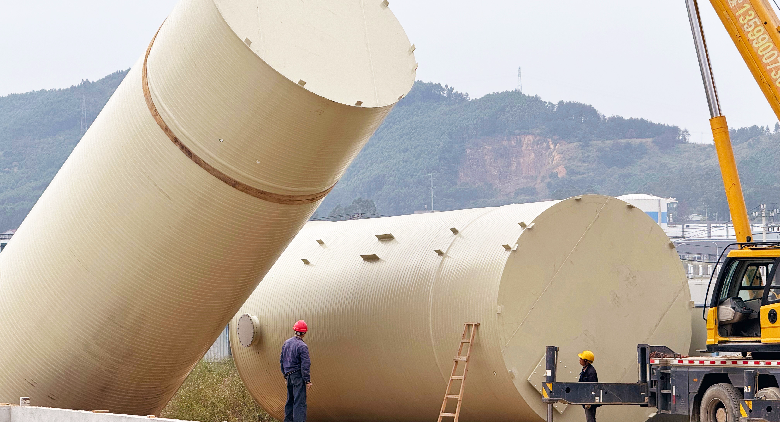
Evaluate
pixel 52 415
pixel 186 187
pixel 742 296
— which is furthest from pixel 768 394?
pixel 52 415

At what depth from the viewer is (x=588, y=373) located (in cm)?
1309

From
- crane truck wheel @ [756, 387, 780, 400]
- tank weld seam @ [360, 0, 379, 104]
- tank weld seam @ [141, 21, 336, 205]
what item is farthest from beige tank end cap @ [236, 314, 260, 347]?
crane truck wheel @ [756, 387, 780, 400]

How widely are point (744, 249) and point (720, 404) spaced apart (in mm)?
2005

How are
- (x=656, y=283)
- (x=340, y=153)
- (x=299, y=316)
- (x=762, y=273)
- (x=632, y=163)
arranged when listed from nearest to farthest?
(x=340, y=153), (x=762, y=273), (x=656, y=283), (x=299, y=316), (x=632, y=163)

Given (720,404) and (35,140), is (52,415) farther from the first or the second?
(35,140)

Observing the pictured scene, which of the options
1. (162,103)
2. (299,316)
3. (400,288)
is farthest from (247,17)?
(299,316)

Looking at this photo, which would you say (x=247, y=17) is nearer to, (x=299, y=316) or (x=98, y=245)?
(x=98, y=245)

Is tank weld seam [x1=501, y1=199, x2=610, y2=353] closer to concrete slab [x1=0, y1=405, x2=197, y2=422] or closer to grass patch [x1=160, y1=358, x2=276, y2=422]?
concrete slab [x1=0, y1=405, x2=197, y2=422]

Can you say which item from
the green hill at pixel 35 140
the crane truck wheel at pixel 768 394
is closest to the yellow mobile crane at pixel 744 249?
the crane truck wheel at pixel 768 394

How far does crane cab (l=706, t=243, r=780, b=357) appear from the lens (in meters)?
12.1

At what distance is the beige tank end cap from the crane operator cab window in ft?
25.4

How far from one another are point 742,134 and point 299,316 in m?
185

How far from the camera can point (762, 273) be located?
12.4 metres

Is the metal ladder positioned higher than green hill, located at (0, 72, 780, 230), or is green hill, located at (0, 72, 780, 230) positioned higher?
green hill, located at (0, 72, 780, 230)
